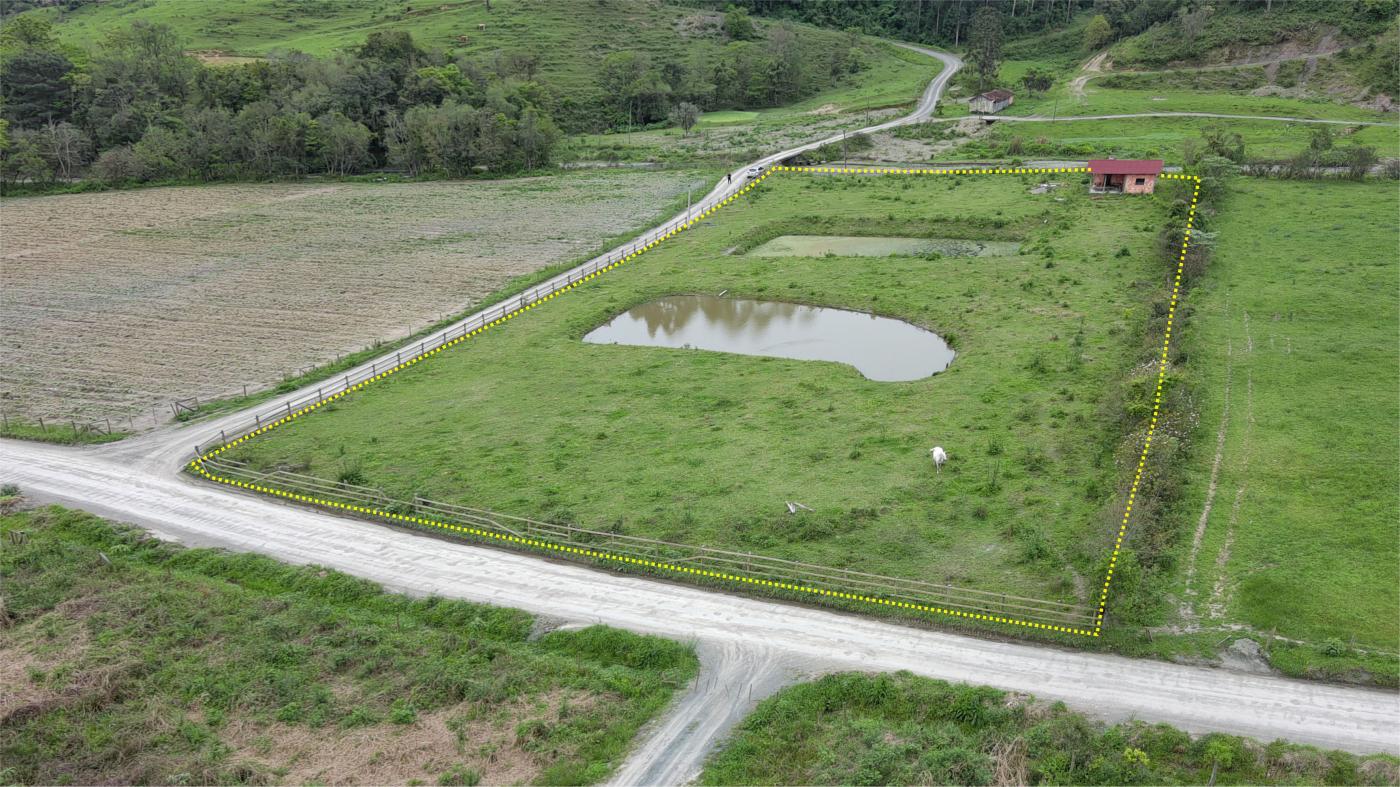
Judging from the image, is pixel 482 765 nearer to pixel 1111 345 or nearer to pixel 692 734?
pixel 692 734

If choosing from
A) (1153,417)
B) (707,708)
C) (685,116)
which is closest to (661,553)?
(707,708)

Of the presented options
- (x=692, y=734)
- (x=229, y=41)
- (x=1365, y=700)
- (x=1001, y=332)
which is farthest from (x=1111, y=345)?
(x=229, y=41)

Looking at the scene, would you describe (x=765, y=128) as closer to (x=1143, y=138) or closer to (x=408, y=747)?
(x=1143, y=138)

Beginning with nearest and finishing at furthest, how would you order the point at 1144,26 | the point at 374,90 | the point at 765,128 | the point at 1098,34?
the point at 374,90 → the point at 765,128 → the point at 1144,26 → the point at 1098,34

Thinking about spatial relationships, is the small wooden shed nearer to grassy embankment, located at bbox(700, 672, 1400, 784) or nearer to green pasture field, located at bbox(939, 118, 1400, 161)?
green pasture field, located at bbox(939, 118, 1400, 161)

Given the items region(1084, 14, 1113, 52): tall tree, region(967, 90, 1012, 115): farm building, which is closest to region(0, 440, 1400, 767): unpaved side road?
region(967, 90, 1012, 115): farm building

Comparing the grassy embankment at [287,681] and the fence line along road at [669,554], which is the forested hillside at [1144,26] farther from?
the grassy embankment at [287,681]
